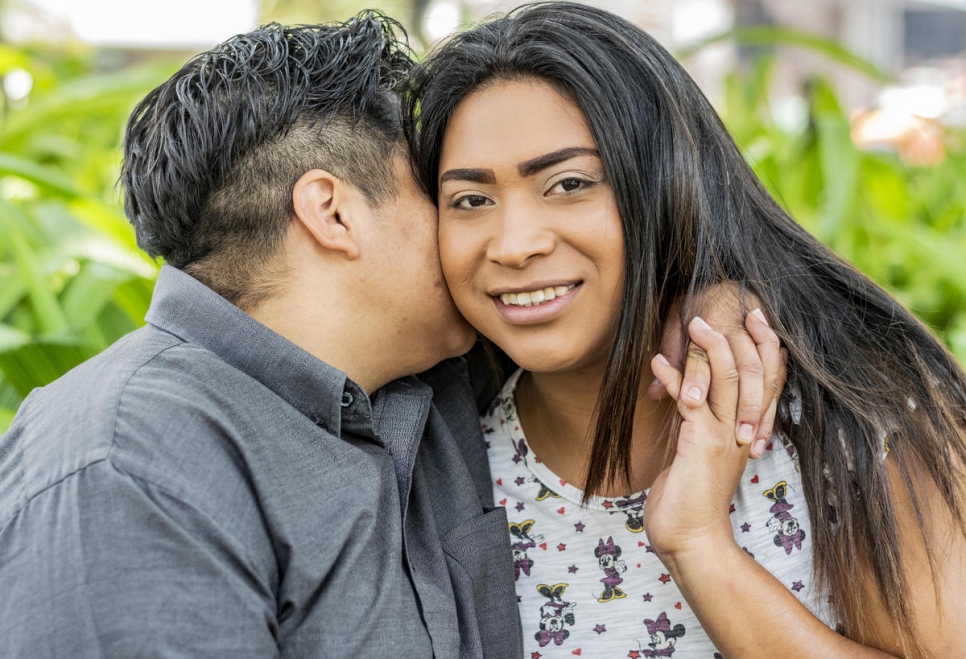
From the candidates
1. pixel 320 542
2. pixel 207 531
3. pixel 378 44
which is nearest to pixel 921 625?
pixel 320 542

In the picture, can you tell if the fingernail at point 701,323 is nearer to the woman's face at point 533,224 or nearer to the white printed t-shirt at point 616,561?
the woman's face at point 533,224

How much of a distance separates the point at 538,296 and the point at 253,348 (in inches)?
19.3

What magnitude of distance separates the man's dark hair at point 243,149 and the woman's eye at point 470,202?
13 centimetres

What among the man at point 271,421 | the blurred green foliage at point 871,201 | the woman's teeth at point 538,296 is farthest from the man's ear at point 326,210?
the blurred green foliage at point 871,201

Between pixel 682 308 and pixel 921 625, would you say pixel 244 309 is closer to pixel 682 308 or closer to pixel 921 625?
pixel 682 308

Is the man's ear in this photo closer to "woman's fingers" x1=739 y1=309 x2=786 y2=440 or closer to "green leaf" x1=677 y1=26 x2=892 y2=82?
"woman's fingers" x1=739 y1=309 x2=786 y2=440

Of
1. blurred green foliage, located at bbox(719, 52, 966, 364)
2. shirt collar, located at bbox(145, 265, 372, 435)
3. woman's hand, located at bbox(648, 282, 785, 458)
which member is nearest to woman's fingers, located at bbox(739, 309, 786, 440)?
woman's hand, located at bbox(648, 282, 785, 458)

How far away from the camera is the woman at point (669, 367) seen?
1.56 m

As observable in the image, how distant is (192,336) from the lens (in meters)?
1.52

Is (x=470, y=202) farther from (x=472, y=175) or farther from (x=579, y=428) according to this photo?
(x=579, y=428)

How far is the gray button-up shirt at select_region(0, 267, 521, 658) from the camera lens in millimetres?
1185

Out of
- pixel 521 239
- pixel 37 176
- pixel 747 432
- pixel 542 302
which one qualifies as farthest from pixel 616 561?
pixel 37 176

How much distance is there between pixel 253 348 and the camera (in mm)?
1528

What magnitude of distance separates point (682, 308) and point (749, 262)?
149 mm
